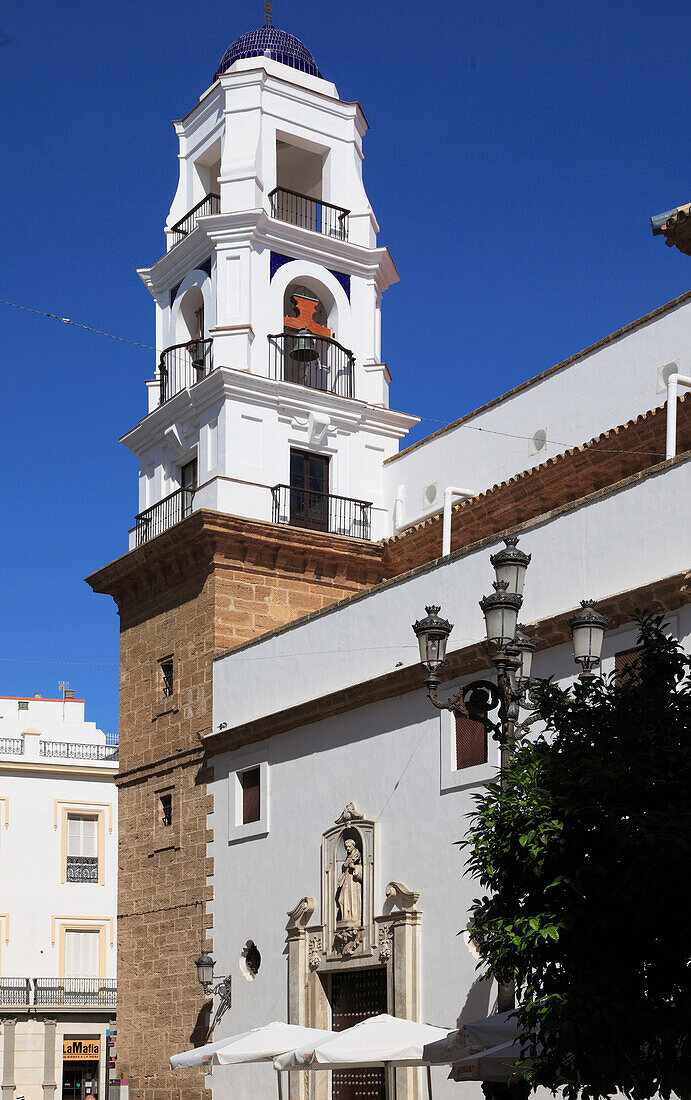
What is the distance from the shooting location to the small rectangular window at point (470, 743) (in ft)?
54.5

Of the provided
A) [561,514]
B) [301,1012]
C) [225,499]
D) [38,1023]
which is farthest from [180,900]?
[38,1023]

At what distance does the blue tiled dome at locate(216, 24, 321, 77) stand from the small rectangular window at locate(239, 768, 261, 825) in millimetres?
12161

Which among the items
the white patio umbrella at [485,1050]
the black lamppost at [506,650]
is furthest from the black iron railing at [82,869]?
the black lamppost at [506,650]

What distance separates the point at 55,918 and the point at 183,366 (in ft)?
63.6

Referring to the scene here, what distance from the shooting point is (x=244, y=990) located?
20.0 meters

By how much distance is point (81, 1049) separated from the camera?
3816 centimetres

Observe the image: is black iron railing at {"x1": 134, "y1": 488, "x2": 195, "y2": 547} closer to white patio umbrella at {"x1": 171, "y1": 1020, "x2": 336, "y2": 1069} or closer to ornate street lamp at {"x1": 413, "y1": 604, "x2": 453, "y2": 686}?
Answer: white patio umbrella at {"x1": 171, "y1": 1020, "x2": 336, "y2": 1069}

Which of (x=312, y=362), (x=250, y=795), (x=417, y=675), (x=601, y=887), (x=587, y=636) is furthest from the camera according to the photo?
(x=312, y=362)

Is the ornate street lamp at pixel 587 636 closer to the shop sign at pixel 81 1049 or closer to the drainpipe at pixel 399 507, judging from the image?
the drainpipe at pixel 399 507

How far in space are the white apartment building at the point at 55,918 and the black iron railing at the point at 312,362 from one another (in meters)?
18.9

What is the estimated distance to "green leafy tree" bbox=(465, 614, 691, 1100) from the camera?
316 inches

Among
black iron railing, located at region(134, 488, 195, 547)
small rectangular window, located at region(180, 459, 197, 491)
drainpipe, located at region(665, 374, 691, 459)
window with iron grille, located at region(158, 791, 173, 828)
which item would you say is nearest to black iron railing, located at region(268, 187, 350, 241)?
small rectangular window, located at region(180, 459, 197, 491)

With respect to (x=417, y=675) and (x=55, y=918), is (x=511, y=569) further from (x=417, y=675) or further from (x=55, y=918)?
(x=55, y=918)

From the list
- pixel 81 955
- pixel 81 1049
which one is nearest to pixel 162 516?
pixel 81 955
